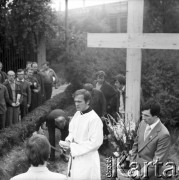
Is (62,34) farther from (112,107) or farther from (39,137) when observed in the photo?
(39,137)

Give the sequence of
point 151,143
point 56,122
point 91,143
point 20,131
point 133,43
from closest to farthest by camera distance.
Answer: point 151,143, point 91,143, point 133,43, point 56,122, point 20,131

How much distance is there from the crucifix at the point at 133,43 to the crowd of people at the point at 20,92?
A: 253 cm

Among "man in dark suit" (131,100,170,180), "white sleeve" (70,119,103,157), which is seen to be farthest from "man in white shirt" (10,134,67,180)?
"man in dark suit" (131,100,170,180)

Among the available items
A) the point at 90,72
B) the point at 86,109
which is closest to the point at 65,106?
the point at 90,72

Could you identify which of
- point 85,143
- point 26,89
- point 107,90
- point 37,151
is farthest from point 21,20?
point 37,151

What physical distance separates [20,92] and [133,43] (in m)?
3.29

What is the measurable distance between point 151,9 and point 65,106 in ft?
18.9

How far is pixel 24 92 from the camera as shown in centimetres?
870

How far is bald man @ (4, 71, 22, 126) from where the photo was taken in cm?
808

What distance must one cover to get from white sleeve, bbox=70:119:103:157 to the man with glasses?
15.3ft

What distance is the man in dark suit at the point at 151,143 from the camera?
3930mm

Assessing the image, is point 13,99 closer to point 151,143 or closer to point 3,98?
point 3,98

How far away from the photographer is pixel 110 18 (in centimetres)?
2500

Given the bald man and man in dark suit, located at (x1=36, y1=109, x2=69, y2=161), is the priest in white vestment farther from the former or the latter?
the bald man
